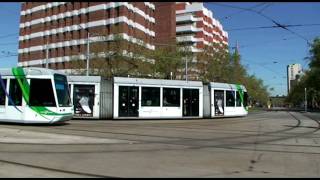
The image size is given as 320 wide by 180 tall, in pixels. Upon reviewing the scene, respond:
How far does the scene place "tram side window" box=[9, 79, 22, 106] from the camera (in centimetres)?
2392

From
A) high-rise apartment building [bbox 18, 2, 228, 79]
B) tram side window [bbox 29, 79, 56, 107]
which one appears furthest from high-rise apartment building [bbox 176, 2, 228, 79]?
tram side window [bbox 29, 79, 56, 107]

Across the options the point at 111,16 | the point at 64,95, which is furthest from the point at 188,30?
the point at 64,95

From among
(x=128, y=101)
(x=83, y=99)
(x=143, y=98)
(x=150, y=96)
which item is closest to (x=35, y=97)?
(x=83, y=99)

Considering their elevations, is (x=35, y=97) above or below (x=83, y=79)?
below

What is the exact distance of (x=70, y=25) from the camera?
8881 centimetres

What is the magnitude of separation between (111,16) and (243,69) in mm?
22877

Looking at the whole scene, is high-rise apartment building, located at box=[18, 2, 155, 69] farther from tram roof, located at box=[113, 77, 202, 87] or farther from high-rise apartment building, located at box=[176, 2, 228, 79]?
tram roof, located at box=[113, 77, 202, 87]

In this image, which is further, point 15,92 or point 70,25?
point 70,25

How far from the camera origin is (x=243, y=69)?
2970 inches

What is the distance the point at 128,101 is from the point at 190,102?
5.30 m

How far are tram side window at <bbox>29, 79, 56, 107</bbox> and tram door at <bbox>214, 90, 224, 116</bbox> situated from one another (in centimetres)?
1634

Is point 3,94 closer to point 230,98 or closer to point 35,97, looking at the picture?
point 35,97

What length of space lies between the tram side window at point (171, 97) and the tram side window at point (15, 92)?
38.9ft

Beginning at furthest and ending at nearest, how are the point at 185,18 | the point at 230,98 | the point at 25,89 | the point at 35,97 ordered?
the point at 185,18, the point at 230,98, the point at 25,89, the point at 35,97
